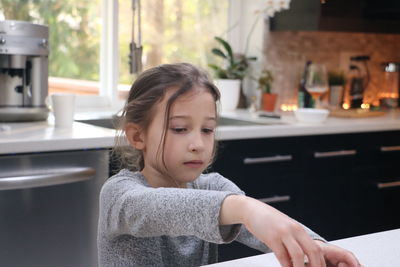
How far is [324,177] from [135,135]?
1760 millimetres

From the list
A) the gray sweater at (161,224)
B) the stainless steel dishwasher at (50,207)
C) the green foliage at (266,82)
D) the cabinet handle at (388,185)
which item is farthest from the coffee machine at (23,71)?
the cabinet handle at (388,185)

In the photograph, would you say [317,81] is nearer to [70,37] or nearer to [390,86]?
[390,86]

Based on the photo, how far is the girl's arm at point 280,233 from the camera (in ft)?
1.98

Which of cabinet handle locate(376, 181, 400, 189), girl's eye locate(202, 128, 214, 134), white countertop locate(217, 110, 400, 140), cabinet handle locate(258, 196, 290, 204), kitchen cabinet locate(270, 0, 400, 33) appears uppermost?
kitchen cabinet locate(270, 0, 400, 33)

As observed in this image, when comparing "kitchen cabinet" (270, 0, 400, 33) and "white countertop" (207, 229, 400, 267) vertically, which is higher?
"kitchen cabinet" (270, 0, 400, 33)

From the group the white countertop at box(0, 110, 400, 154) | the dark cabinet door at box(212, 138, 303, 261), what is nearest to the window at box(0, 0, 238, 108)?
the white countertop at box(0, 110, 400, 154)

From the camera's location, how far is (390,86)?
3953mm

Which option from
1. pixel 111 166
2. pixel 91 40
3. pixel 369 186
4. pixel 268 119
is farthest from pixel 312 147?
pixel 91 40

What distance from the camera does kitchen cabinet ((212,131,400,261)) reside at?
2432 mm

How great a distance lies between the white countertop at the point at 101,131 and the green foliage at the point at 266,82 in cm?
22

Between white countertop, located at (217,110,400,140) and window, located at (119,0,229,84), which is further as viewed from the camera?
window, located at (119,0,229,84)

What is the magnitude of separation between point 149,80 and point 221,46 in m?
2.39

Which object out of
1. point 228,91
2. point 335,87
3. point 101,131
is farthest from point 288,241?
point 335,87

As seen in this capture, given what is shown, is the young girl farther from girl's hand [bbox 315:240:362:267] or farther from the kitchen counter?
the kitchen counter
